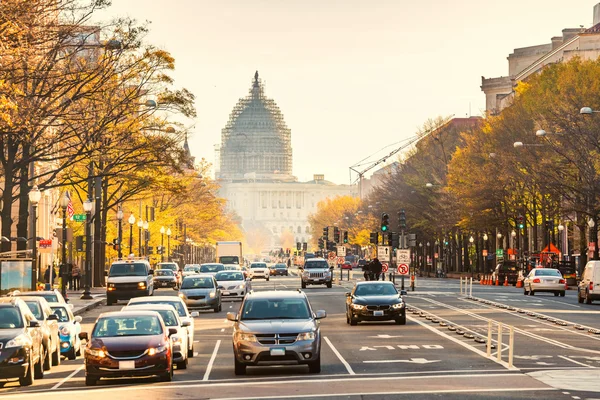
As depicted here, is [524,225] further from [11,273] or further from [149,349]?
[149,349]

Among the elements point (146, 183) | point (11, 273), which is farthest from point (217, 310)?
point (146, 183)

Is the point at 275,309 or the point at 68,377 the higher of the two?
the point at 275,309

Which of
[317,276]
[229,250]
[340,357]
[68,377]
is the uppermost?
[229,250]

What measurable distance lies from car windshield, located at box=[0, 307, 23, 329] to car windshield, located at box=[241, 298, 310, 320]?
4.76 metres

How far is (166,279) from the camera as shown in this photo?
81.8 metres

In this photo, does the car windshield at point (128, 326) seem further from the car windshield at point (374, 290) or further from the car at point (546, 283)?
the car at point (546, 283)

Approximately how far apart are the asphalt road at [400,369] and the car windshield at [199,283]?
8.02m

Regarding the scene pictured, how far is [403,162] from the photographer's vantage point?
139 meters

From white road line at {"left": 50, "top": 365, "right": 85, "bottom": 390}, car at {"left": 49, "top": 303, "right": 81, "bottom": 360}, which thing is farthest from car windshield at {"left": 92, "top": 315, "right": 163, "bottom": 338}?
car at {"left": 49, "top": 303, "right": 81, "bottom": 360}

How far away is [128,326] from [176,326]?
2483 mm

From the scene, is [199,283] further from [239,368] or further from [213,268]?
[213,268]

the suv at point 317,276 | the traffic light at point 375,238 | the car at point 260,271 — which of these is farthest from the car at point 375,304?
the car at point 260,271

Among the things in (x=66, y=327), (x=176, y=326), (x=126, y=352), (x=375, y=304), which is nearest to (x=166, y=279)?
(x=375, y=304)

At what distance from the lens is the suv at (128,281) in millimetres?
61344
